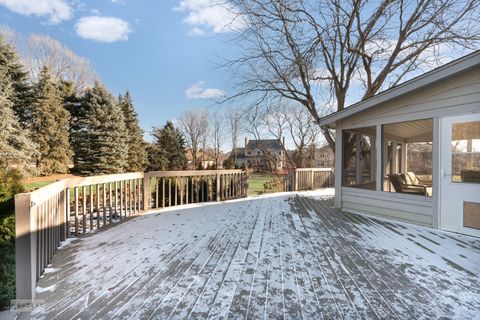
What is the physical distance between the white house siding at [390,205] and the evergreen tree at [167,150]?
17.7 metres

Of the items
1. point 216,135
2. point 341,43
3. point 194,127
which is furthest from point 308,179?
point 194,127

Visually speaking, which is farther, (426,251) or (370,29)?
(370,29)

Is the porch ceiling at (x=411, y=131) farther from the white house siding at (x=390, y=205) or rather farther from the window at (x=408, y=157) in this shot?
the white house siding at (x=390, y=205)

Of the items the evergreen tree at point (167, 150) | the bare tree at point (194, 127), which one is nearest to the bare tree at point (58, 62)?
the evergreen tree at point (167, 150)

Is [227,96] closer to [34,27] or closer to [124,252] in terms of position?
[124,252]

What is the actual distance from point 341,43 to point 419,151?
186 inches

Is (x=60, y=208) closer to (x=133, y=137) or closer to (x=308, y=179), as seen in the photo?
(x=308, y=179)

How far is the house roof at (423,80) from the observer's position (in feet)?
10.8

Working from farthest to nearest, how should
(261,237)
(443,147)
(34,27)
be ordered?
(34,27)
(443,147)
(261,237)

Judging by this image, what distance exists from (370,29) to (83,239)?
9399 millimetres

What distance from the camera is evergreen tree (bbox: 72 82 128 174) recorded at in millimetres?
15523

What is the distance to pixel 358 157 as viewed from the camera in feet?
18.1

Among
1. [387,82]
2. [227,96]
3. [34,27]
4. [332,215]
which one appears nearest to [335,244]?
[332,215]

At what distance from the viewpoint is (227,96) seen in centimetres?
919
